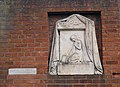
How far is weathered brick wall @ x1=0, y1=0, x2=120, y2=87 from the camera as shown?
5355 millimetres

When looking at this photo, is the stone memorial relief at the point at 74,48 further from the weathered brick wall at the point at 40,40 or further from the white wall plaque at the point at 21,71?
the white wall plaque at the point at 21,71

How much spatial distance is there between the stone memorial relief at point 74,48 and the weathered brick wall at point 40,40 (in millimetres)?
115

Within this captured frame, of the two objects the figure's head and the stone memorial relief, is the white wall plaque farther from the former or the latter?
the figure's head

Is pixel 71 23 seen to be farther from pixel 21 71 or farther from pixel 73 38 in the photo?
pixel 21 71

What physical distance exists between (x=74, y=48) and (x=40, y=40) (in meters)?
0.68

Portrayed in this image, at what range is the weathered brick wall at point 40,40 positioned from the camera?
5.36 m

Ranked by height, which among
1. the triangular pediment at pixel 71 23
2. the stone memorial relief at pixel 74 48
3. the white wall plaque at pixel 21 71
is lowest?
the white wall plaque at pixel 21 71

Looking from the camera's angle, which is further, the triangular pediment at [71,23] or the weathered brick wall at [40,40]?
the triangular pediment at [71,23]

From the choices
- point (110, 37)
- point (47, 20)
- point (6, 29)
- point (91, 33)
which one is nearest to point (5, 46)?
point (6, 29)

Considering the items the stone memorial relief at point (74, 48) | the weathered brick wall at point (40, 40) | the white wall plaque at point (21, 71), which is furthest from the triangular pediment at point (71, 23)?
the white wall plaque at point (21, 71)

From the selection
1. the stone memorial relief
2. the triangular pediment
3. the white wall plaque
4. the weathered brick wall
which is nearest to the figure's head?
the stone memorial relief

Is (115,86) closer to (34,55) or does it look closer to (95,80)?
(95,80)

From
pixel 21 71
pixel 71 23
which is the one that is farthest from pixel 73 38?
pixel 21 71

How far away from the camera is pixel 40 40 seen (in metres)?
5.61
